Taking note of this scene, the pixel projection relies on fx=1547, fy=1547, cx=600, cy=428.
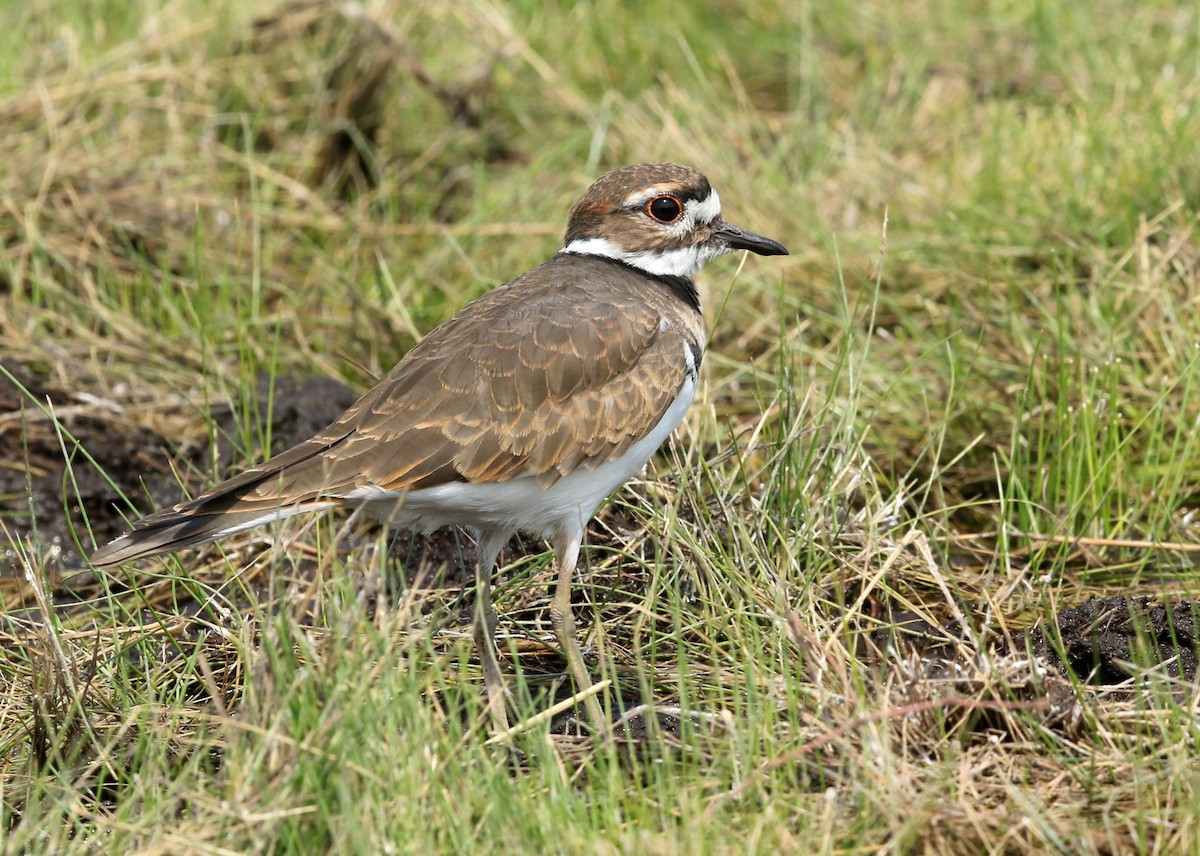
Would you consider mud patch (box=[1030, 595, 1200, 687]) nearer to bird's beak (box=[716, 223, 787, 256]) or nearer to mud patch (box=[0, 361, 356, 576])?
bird's beak (box=[716, 223, 787, 256])

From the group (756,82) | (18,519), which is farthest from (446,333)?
(756,82)

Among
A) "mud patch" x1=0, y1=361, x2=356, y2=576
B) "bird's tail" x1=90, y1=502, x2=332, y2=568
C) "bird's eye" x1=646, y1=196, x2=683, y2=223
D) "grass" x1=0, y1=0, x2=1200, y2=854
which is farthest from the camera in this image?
"mud patch" x1=0, y1=361, x2=356, y2=576

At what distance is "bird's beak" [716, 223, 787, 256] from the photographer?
18.0ft

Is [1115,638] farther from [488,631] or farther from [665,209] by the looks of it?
[665,209]

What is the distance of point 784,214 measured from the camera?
737cm

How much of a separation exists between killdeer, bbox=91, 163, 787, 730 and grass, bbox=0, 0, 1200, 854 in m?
0.21

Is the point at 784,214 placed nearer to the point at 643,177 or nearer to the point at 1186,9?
the point at 643,177

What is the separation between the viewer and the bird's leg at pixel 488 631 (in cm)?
431

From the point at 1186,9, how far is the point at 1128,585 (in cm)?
455

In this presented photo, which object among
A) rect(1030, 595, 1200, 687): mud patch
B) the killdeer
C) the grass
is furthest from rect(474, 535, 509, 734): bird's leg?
rect(1030, 595, 1200, 687): mud patch

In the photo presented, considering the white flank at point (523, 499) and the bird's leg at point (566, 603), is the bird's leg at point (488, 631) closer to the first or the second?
the white flank at point (523, 499)

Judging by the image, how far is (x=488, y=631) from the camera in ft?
15.5

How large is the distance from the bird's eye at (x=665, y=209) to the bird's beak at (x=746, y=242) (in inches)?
7.2

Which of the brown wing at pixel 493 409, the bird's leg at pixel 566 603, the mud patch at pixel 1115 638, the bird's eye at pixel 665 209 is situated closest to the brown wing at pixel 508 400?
the brown wing at pixel 493 409
